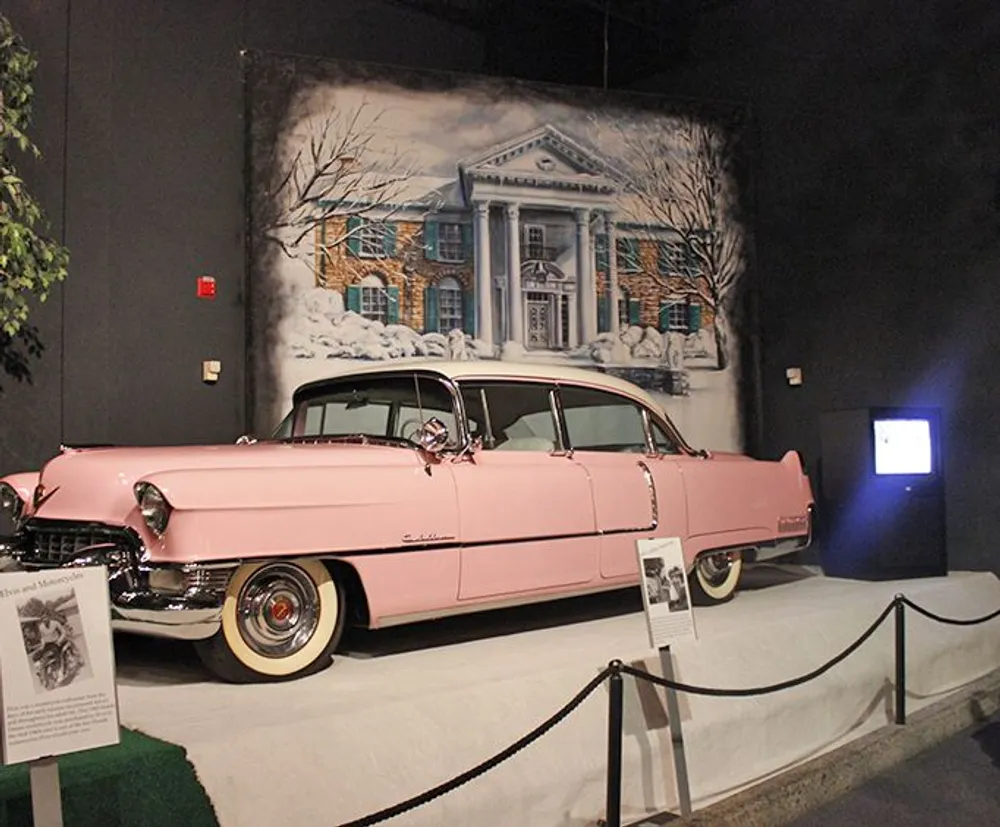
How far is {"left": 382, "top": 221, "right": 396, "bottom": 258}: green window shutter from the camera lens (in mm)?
6215

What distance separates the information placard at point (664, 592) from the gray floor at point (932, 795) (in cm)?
104

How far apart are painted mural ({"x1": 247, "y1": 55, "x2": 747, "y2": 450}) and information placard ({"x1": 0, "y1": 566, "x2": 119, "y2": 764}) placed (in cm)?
406

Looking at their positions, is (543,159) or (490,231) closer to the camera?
(490,231)

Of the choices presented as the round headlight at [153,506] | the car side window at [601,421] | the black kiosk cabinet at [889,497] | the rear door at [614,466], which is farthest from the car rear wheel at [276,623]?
the black kiosk cabinet at [889,497]

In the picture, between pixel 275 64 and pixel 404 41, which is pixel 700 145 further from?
pixel 275 64

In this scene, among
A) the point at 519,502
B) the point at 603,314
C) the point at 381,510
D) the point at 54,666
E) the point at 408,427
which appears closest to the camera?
the point at 54,666

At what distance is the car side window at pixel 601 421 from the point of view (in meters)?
4.34

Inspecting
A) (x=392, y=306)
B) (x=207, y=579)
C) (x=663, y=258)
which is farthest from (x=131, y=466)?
(x=663, y=258)

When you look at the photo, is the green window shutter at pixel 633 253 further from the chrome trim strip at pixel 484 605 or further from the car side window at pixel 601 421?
the chrome trim strip at pixel 484 605

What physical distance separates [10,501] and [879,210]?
20.0 ft

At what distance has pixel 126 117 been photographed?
5758 millimetres

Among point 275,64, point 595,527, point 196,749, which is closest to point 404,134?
point 275,64

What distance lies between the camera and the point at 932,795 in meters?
3.87

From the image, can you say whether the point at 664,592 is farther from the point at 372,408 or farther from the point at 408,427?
the point at 372,408
